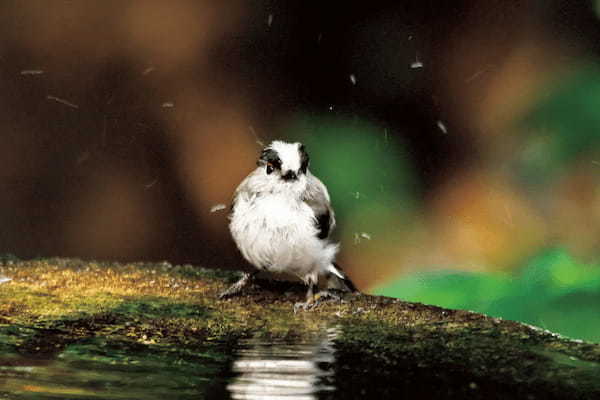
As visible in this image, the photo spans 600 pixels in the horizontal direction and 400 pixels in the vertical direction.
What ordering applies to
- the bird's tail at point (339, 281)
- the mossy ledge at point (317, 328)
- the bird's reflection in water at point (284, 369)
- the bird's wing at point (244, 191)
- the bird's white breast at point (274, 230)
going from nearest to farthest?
the bird's reflection in water at point (284, 369) < the mossy ledge at point (317, 328) < the bird's white breast at point (274, 230) < the bird's wing at point (244, 191) < the bird's tail at point (339, 281)

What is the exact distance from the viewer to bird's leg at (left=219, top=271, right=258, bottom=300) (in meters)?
3.95

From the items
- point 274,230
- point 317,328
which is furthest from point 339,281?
point 317,328

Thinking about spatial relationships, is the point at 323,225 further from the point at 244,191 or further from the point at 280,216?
the point at 244,191

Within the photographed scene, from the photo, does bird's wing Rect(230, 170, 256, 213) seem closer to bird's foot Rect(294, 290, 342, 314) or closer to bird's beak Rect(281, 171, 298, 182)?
bird's beak Rect(281, 171, 298, 182)

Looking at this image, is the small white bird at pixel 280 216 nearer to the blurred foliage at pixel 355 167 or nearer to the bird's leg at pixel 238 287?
the bird's leg at pixel 238 287

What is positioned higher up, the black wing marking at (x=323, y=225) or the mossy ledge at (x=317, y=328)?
the black wing marking at (x=323, y=225)

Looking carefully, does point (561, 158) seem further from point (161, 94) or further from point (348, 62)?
point (161, 94)

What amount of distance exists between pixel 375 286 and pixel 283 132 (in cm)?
110

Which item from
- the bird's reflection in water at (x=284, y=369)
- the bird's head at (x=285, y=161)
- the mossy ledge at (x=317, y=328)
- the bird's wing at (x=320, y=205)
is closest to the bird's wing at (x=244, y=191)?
the bird's head at (x=285, y=161)


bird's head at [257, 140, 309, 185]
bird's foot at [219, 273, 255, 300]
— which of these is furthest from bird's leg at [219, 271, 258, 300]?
bird's head at [257, 140, 309, 185]

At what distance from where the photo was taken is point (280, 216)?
3799 millimetres

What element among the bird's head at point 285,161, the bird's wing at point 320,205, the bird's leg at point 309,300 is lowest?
the bird's leg at point 309,300

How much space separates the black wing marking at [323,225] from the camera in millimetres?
3930

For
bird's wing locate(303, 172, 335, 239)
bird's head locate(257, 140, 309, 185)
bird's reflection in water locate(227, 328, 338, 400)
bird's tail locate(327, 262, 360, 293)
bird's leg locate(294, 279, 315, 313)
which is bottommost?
bird's reflection in water locate(227, 328, 338, 400)
